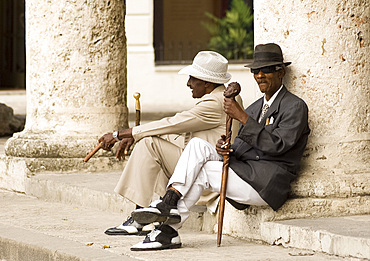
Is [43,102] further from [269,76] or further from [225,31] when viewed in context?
[225,31]

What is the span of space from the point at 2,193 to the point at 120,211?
1.79 m

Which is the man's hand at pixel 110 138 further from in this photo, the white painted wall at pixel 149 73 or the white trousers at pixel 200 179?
the white painted wall at pixel 149 73

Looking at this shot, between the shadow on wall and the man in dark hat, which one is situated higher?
the man in dark hat

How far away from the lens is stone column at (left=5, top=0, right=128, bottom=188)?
8117 millimetres

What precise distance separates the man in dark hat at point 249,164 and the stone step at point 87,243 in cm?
22

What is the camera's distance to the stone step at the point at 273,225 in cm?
490

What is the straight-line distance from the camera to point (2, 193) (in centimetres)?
823

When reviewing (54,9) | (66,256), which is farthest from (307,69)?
(54,9)

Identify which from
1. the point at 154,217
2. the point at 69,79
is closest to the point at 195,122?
the point at 154,217

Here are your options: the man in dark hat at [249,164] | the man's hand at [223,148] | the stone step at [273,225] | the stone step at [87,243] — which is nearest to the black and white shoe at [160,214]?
the man in dark hat at [249,164]

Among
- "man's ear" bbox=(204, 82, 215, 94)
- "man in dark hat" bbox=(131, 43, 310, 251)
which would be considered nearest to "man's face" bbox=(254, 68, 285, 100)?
"man in dark hat" bbox=(131, 43, 310, 251)

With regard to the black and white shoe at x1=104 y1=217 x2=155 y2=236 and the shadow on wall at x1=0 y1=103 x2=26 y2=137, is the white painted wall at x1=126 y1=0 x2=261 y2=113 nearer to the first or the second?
the shadow on wall at x1=0 y1=103 x2=26 y2=137

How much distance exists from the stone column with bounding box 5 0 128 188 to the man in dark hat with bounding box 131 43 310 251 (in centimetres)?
294

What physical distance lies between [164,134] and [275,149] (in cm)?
100
